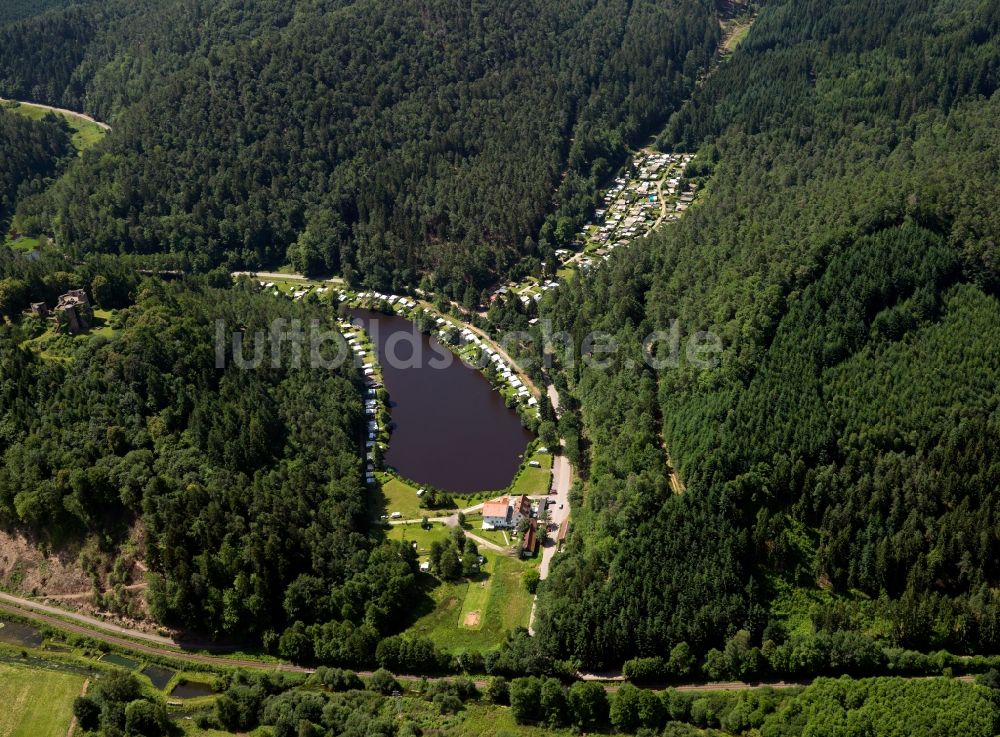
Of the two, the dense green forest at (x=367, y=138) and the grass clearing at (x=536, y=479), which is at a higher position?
the dense green forest at (x=367, y=138)

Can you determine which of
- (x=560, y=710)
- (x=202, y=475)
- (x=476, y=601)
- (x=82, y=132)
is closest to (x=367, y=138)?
(x=82, y=132)

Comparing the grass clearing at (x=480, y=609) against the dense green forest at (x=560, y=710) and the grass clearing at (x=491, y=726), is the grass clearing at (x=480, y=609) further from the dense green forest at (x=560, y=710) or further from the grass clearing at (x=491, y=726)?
the grass clearing at (x=491, y=726)

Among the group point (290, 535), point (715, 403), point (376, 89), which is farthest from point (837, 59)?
point (290, 535)

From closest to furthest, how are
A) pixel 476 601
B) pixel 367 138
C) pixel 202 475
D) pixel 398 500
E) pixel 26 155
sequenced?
pixel 476 601 → pixel 202 475 → pixel 398 500 → pixel 367 138 → pixel 26 155

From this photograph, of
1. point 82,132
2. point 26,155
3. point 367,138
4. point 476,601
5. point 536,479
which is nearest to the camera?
point 476,601

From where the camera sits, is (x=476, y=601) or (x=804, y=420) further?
(x=804, y=420)

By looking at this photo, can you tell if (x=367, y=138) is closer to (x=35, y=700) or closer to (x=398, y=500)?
(x=398, y=500)

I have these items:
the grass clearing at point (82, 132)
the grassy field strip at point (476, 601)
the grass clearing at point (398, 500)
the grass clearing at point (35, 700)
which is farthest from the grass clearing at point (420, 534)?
the grass clearing at point (82, 132)
